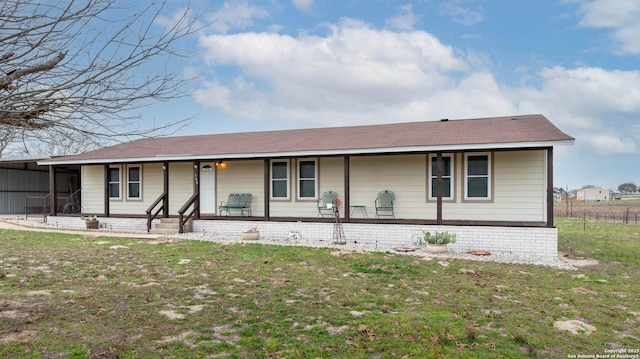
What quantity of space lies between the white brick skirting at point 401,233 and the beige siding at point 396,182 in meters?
1.24

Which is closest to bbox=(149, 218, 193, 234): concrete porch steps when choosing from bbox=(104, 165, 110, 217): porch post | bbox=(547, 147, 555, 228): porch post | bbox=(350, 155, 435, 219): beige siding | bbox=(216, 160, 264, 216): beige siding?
bbox=(216, 160, 264, 216): beige siding

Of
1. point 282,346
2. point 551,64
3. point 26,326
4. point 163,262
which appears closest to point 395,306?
point 282,346

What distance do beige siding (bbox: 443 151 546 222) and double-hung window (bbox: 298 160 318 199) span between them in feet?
15.3

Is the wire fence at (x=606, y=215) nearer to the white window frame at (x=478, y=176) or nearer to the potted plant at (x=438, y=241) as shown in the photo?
the white window frame at (x=478, y=176)

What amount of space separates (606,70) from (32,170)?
3199 centimetres

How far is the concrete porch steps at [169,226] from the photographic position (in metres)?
13.1

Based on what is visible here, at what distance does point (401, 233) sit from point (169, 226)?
7.61 m

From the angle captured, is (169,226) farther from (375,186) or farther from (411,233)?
(411,233)

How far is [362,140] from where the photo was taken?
1278 centimetres

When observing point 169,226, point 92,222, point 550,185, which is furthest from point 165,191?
point 550,185

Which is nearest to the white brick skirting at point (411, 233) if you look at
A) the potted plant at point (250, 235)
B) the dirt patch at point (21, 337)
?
the potted plant at point (250, 235)

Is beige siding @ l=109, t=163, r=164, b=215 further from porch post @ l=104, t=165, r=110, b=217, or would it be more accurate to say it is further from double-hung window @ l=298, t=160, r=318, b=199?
double-hung window @ l=298, t=160, r=318, b=199

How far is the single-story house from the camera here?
34.6 ft

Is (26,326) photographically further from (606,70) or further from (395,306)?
(606,70)
